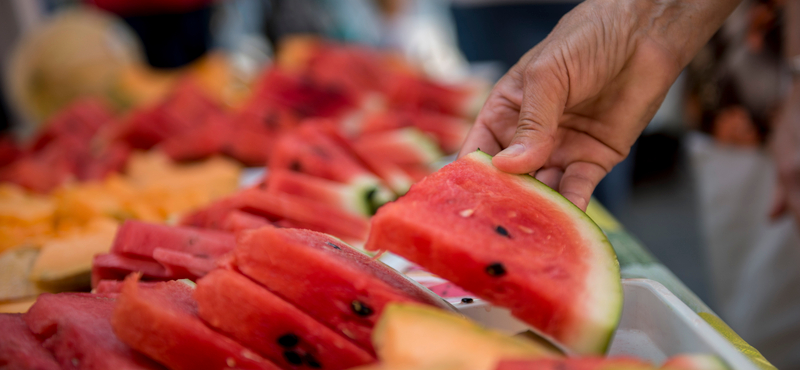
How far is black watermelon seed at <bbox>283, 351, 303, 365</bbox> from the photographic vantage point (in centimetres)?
68

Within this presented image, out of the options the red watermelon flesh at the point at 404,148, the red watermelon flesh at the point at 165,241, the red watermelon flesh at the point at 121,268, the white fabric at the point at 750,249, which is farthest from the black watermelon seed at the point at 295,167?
the white fabric at the point at 750,249

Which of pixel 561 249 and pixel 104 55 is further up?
pixel 561 249

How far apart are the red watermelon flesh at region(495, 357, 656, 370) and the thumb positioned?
37 cm

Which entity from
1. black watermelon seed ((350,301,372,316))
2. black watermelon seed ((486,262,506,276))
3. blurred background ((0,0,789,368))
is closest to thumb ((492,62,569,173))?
black watermelon seed ((486,262,506,276))

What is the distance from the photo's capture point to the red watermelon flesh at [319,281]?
0.65 metres

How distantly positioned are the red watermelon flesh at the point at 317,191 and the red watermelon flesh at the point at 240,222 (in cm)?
24

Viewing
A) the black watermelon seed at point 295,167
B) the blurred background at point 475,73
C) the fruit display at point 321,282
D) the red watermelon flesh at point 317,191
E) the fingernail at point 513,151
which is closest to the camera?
the fruit display at point 321,282

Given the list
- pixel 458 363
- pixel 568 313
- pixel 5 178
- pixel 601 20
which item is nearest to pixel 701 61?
pixel 601 20

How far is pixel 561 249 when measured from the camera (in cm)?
71

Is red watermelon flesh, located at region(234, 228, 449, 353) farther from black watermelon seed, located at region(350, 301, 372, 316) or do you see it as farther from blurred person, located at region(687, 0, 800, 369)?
blurred person, located at region(687, 0, 800, 369)

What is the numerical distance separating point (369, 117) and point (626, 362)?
78.3 inches

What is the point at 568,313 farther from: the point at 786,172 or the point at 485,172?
the point at 786,172

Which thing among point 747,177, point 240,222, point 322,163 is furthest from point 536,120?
point 747,177

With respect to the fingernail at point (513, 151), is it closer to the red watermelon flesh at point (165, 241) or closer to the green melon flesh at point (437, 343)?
the green melon flesh at point (437, 343)
